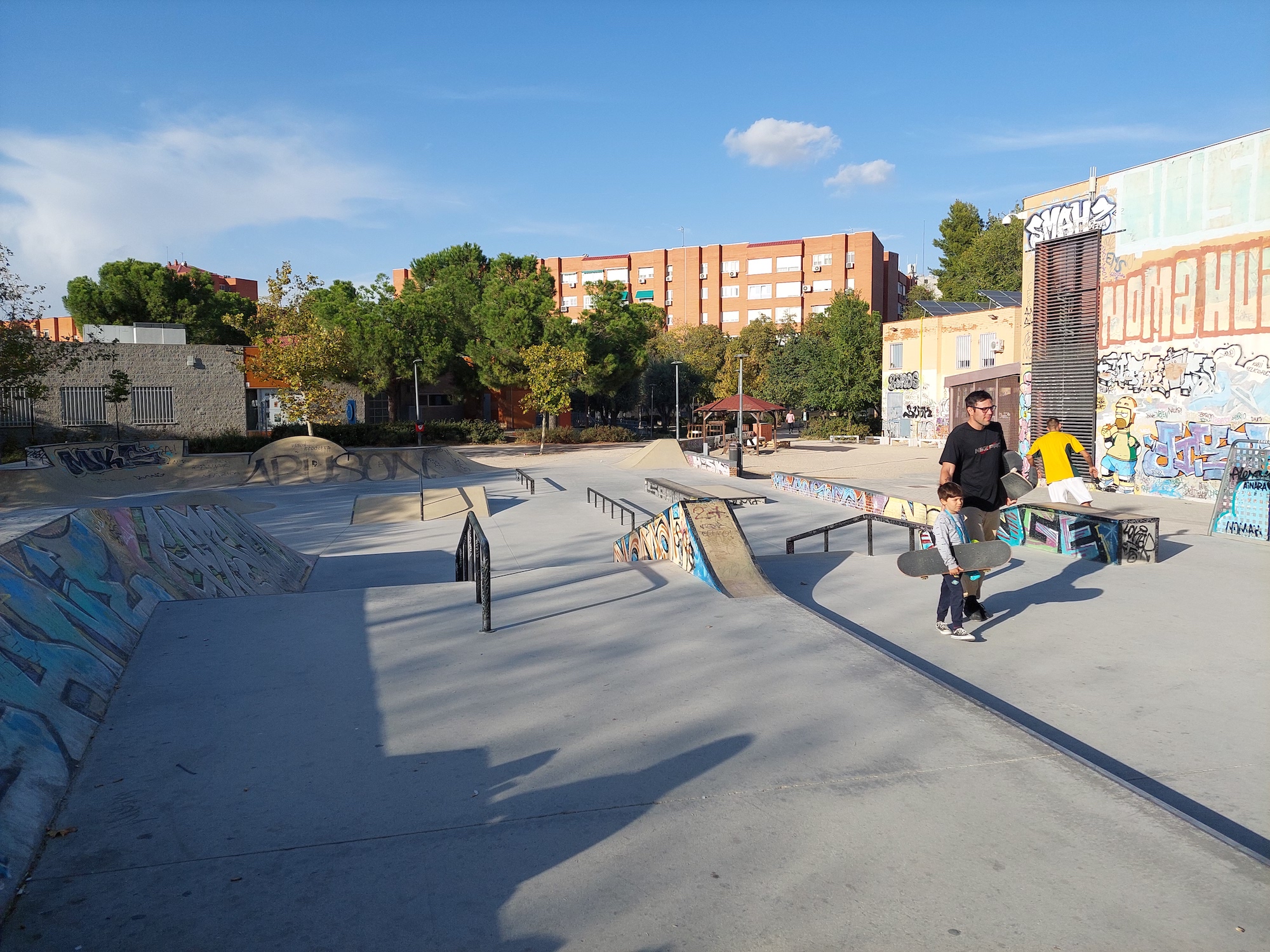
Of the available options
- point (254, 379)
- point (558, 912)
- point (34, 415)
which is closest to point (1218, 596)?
point (558, 912)

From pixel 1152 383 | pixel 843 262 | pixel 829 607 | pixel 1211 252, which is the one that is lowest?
pixel 829 607

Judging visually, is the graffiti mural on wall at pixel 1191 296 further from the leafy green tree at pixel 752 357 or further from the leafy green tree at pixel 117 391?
the leafy green tree at pixel 752 357

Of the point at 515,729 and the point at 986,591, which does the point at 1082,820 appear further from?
the point at 986,591

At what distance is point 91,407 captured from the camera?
3005cm

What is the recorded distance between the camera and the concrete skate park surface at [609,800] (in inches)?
99.2

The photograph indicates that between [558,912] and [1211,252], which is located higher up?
[1211,252]

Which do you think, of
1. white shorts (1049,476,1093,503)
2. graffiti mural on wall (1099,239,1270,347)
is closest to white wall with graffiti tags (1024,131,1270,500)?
graffiti mural on wall (1099,239,1270,347)

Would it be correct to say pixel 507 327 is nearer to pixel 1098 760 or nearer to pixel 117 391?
pixel 117 391

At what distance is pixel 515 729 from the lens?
3961mm

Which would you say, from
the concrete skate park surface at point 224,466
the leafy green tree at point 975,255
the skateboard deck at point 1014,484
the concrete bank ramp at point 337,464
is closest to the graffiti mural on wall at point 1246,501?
the skateboard deck at point 1014,484

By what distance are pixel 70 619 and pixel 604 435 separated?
1593 inches

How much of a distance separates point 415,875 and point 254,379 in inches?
1521

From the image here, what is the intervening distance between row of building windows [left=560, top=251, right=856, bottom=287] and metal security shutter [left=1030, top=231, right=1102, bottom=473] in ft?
182

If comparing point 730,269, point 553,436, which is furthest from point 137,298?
point 730,269
